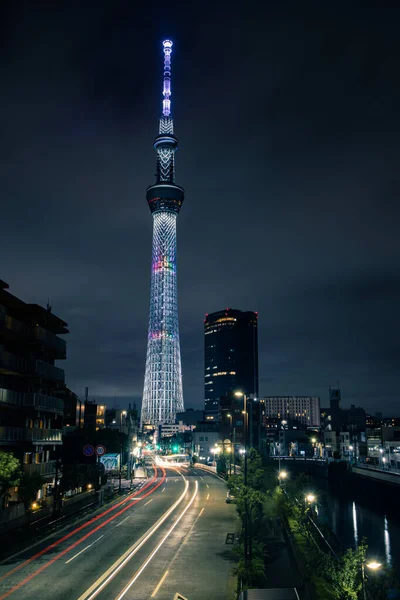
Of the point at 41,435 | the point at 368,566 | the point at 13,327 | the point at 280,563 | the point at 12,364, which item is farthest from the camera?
the point at 41,435

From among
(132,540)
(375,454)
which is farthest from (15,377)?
(375,454)

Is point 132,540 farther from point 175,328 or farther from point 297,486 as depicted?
point 175,328

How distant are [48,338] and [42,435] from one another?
920 cm

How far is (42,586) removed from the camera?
79.4ft

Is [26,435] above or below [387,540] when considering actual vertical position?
above

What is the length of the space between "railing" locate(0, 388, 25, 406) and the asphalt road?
11.4 metres

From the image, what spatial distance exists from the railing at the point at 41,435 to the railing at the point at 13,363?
5336 millimetres

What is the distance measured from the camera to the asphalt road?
77.3 ft

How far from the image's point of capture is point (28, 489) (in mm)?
37438

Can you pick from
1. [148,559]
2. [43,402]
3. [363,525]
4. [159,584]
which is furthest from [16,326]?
[363,525]

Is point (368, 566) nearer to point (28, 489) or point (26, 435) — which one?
point (28, 489)

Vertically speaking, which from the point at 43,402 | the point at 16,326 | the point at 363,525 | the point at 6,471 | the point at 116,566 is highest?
the point at 16,326

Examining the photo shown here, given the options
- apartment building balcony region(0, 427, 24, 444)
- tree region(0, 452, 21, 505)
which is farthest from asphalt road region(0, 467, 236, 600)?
apartment building balcony region(0, 427, 24, 444)

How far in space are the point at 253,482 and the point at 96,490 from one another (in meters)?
17.1
